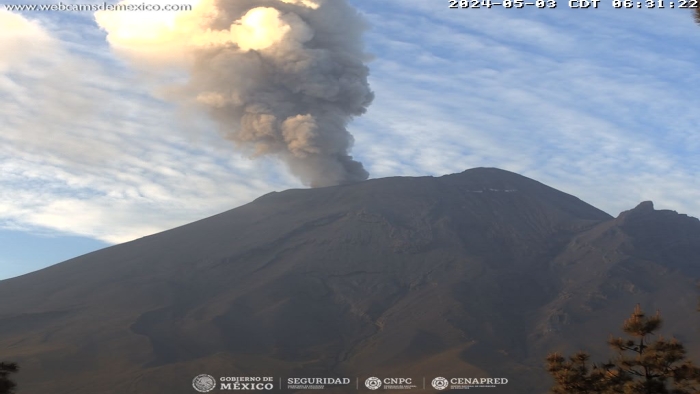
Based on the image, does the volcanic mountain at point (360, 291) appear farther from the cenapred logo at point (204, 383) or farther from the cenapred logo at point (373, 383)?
the cenapred logo at point (373, 383)

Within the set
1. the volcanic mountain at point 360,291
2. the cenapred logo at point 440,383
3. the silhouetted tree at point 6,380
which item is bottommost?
the silhouetted tree at point 6,380

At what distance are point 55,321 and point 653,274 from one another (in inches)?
3053

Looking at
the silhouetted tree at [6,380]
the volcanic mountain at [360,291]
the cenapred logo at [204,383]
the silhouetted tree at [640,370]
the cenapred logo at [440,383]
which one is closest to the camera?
the silhouetted tree at [6,380]

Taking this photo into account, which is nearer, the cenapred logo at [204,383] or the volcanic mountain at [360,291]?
the cenapred logo at [204,383]

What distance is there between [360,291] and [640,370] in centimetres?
9484

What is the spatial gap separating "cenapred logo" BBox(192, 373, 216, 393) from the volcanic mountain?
0.97 metres

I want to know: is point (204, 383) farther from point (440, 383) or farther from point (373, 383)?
point (440, 383)

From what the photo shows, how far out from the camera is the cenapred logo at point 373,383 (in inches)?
3246

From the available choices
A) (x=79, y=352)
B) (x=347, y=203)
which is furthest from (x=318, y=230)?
(x=79, y=352)

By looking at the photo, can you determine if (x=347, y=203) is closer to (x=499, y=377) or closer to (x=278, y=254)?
(x=278, y=254)

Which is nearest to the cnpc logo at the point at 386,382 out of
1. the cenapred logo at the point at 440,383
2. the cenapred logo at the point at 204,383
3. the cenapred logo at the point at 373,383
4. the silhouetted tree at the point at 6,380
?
the cenapred logo at the point at 373,383

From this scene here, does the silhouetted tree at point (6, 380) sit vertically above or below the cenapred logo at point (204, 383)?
below

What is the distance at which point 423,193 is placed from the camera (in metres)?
136

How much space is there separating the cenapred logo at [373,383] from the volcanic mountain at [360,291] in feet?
5.94
